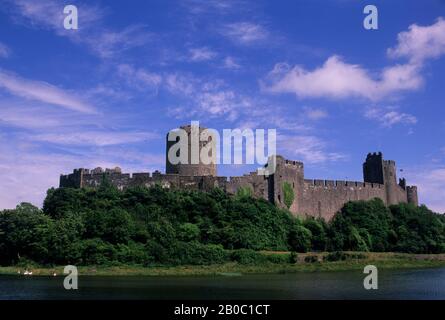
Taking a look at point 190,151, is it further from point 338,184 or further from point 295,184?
point 338,184

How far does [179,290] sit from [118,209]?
50.0 feet

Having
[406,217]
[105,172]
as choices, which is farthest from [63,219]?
[406,217]

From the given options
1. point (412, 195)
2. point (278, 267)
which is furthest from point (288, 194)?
point (412, 195)

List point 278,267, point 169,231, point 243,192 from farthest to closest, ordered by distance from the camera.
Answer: point 243,192
point 169,231
point 278,267

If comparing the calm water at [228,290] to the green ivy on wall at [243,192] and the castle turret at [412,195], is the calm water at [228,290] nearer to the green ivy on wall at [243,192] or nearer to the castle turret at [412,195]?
the green ivy on wall at [243,192]

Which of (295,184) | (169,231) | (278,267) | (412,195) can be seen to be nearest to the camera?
(278,267)

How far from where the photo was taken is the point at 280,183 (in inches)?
1554

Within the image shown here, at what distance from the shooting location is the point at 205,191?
36.8 meters

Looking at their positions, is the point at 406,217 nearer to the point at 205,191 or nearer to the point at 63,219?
the point at 205,191

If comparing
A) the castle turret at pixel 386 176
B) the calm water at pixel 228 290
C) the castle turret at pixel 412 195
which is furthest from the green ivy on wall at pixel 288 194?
the calm water at pixel 228 290

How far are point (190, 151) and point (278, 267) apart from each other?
1246 cm

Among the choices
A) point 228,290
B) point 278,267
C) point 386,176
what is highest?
point 386,176
